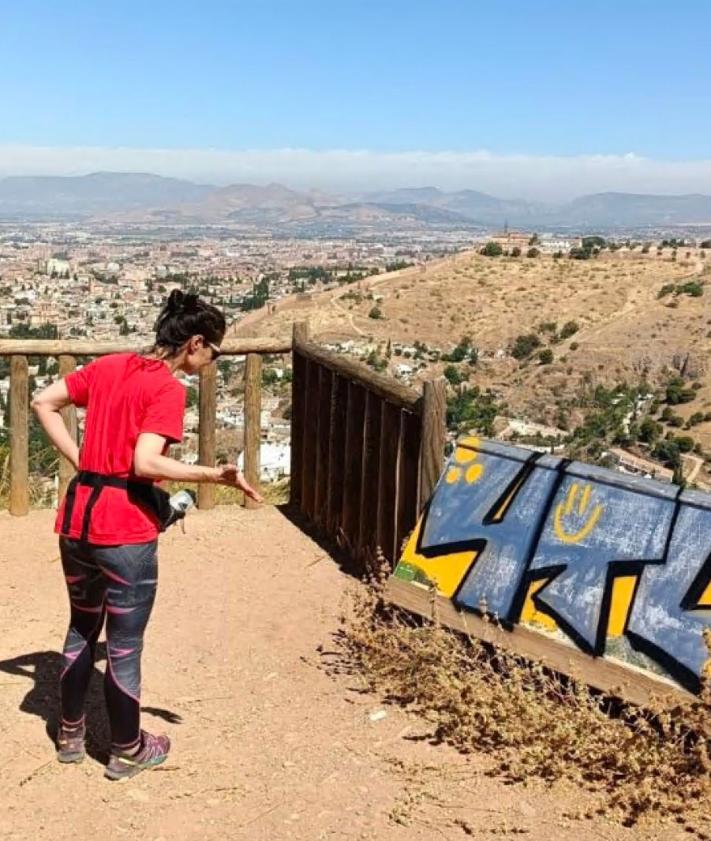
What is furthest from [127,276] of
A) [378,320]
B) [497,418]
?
[497,418]

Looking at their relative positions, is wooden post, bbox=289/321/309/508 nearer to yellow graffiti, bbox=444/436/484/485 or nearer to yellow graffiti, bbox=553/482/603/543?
yellow graffiti, bbox=444/436/484/485

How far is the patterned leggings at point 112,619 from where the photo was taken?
3.37m

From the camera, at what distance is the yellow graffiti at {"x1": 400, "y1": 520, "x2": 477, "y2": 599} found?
4516 millimetres

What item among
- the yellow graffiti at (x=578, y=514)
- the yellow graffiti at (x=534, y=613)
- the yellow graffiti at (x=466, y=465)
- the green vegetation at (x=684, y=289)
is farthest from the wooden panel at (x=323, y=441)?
the green vegetation at (x=684, y=289)

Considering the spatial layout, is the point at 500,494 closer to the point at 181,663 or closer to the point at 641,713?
the point at 641,713

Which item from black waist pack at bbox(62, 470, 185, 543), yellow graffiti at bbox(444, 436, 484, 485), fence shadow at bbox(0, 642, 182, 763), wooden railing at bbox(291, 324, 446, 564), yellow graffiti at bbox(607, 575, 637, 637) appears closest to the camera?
black waist pack at bbox(62, 470, 185, 543)

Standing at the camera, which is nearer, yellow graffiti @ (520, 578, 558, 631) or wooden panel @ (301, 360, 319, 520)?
yellow graffiti @ (520, 578, 558, 631)

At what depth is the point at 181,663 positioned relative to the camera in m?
4.88

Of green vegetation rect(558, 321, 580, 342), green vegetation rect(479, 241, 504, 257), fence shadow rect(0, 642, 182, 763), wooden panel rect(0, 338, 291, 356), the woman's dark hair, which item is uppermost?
the woman's dark hair

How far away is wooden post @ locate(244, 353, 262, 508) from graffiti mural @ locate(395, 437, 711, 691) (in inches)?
104

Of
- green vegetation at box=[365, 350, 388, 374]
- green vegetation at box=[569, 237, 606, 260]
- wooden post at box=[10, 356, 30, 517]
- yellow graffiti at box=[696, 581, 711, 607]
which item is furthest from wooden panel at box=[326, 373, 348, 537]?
green vegetation at box=[569, 237, 606, 260]

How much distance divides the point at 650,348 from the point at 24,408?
2414 inches

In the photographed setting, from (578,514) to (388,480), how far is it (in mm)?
1780

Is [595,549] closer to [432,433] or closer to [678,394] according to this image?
[432,433]
